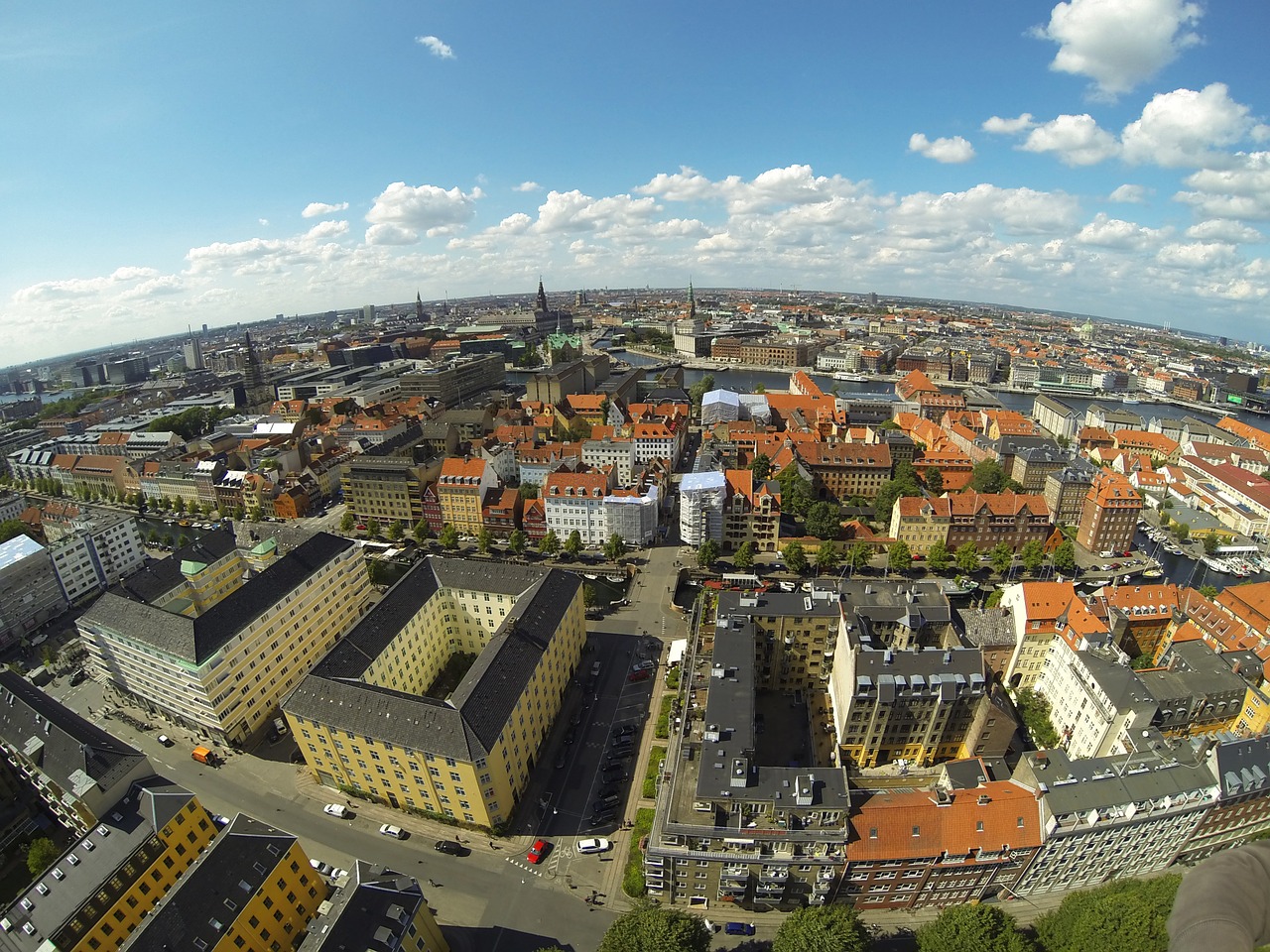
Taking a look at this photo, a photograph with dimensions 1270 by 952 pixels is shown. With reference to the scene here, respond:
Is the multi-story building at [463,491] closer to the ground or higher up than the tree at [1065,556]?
higher up

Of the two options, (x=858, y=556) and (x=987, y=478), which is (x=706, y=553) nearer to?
(x=858, y=556)

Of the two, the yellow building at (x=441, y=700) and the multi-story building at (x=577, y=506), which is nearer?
the yellow building at (x=441, y=700)

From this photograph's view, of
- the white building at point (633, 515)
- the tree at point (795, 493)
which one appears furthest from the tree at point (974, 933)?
the tree at point (795, 493)

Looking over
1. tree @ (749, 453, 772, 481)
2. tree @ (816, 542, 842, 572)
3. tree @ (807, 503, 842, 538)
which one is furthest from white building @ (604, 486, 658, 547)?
tree @ (749, 453, 772, 481)

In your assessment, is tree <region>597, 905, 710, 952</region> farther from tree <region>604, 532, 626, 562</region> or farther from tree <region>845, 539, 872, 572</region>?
tree <region>845, 539, 872, 572</region>

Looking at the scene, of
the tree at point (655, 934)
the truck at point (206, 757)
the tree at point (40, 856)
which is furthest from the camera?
the truck at point (206, 757)

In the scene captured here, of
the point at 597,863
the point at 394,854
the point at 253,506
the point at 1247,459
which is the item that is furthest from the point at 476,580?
the point at 1247,459

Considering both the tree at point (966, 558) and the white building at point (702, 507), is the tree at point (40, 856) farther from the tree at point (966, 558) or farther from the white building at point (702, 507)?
the tree at point (966, 558)
